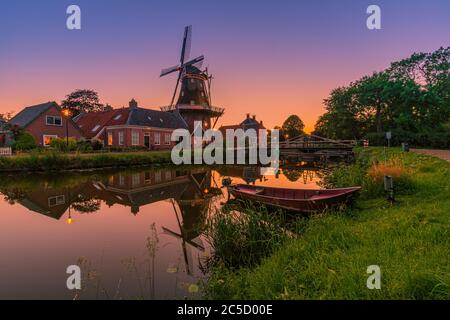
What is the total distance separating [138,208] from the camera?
11.2 meters

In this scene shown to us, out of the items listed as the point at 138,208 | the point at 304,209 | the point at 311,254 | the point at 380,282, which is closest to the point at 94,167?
the point at 138,208

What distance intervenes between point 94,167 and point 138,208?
533 inches

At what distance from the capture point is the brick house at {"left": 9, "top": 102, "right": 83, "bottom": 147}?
2888 centimetres

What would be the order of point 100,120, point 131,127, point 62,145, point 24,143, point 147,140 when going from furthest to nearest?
point 100,120
point 147,140
point 131,127
point 62,145
point 24,143

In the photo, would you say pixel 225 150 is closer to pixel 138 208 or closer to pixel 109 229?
pixel 138 208

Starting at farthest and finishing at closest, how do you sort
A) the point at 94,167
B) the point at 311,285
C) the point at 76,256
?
the point at 94,167 → the point at 76,256 → the point at 311,285

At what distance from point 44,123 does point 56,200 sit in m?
23.3

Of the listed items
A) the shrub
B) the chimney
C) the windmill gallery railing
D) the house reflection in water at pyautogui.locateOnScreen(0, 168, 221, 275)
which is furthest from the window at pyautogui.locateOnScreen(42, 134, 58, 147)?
the shrub

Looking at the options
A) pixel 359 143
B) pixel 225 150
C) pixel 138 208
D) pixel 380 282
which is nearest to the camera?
pixel 380 282

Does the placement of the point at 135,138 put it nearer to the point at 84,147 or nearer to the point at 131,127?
A: the point at 131,127

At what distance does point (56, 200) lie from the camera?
12125 millimetres

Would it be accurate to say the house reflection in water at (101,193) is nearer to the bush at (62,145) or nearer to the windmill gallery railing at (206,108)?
the bush at (62,145)

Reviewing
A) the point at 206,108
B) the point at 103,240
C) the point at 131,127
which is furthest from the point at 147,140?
the point at 103,240
